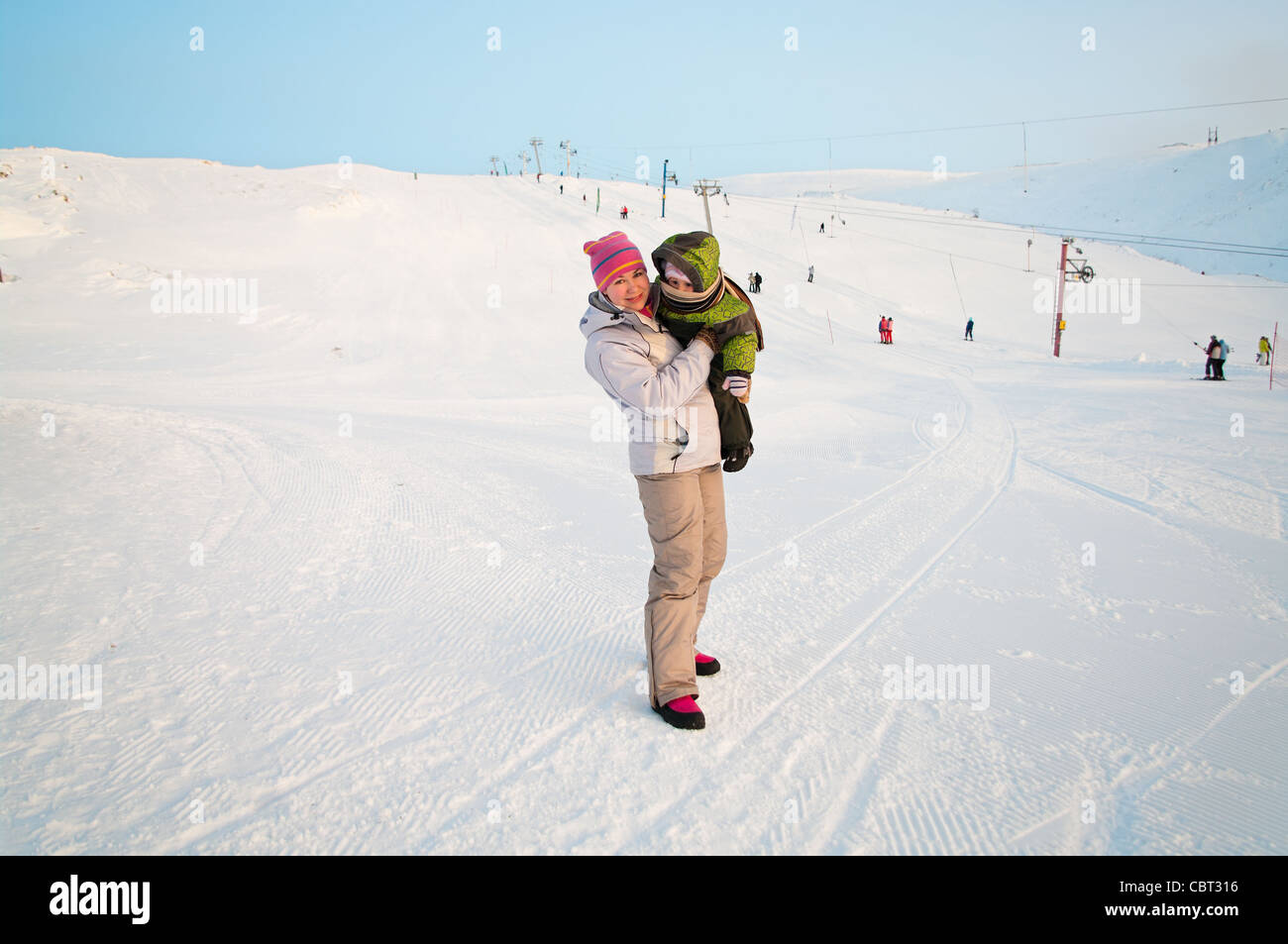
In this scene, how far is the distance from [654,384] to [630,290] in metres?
0.43

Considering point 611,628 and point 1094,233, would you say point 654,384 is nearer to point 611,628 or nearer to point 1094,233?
point 611,628

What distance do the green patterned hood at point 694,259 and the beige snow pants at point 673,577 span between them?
0.82 metres

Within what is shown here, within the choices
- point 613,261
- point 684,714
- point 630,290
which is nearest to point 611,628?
point 684,714

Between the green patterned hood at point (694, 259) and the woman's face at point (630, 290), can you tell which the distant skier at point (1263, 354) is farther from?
the woman's face at point (630, 290)

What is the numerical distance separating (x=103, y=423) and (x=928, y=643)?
9.23m

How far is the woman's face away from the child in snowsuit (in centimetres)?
9

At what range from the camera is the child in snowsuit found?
303 cm

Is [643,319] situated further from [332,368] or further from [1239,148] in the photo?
[1239,148]

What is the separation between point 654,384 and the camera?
9.71 feet

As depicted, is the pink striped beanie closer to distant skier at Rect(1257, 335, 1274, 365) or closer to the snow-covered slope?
distant skier at Rect(1257, 335, 1274, 365)

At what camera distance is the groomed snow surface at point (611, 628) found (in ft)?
8.64

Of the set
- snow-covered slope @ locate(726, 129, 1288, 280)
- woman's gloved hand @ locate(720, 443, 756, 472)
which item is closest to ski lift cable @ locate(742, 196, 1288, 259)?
snow-covered slope @ locate(726, 129, 1288, 280)

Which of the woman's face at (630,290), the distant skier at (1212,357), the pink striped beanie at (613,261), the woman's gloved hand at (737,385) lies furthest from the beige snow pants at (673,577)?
the distant skier at (1212,357)

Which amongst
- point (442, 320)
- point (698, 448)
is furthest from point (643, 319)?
point (442, 320)
